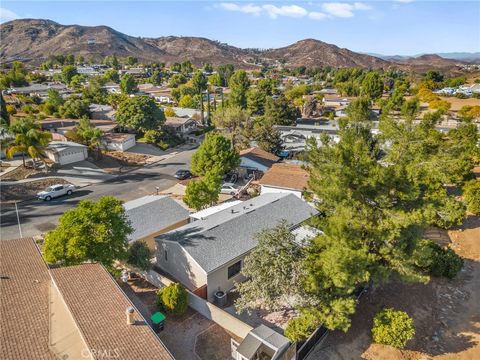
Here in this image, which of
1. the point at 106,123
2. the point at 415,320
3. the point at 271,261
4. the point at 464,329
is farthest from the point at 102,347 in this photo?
the point at 106,123

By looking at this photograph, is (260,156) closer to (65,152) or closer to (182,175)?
(182,175)

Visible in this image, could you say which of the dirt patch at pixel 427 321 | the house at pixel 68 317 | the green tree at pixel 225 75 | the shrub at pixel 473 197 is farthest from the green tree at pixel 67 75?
the dirt patch at pixel 427 321

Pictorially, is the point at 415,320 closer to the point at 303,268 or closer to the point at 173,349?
the point at 303,268

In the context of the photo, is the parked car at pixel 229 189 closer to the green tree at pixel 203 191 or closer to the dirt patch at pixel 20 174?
the green tree at pixel 203 191

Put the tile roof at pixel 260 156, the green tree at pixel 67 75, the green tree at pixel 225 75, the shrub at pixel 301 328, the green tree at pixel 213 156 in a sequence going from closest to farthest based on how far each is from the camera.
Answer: the shrub at pixel 301 328 < the green tree at pixel 213 156 < the tile roof at pixel 260 156 < the green tree at pixel 67 75 < the green tree at pixel 225 75

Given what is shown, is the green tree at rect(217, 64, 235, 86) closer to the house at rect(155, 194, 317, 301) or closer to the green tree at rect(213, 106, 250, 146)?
the green tree at rect(213, 106, 250, 146)

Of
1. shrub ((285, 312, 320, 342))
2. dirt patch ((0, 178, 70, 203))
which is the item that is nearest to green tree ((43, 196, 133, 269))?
shrub ((285, 312, 320, 342))
